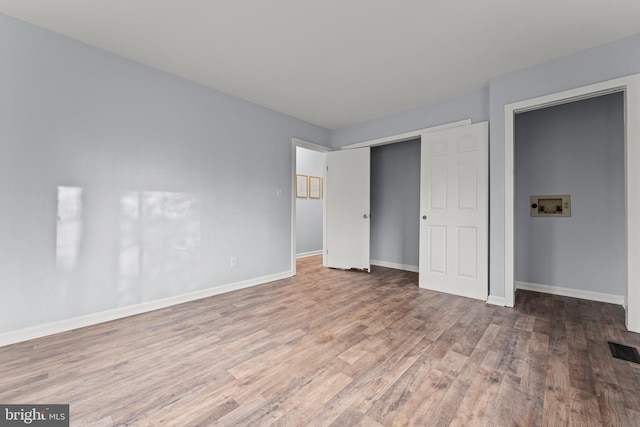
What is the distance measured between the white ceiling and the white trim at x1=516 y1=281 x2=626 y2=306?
2716 mm

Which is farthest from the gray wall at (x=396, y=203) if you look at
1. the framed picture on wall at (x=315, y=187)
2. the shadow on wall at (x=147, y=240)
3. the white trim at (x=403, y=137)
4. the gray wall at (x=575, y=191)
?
the shadow on wall at (x=147, y=240)

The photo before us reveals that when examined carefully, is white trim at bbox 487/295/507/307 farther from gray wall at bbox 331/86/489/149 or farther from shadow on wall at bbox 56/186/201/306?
shadow on wall at bbox 56/186/201/306

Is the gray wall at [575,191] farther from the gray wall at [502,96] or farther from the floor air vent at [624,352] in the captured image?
the floor air vent at [624,352]

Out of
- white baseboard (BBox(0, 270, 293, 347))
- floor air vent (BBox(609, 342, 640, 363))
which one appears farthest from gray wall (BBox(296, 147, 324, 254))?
floor air vent (BBox(609, 342, 640, 363))

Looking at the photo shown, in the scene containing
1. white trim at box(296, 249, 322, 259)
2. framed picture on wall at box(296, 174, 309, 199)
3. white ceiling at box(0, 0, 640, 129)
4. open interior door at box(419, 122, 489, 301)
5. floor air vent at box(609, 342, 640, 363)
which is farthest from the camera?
framed picture on wall at box(296, 174, 309, 199)

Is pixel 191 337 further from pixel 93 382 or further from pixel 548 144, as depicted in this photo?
pixel 548 144

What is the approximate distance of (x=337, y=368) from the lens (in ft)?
5.82

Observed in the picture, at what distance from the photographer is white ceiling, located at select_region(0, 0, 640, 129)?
6.58 feet

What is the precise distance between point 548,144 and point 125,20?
482cm

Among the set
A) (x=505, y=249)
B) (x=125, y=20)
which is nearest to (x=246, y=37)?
(x=125, y=20)

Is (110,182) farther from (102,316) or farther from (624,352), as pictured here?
(624,352)

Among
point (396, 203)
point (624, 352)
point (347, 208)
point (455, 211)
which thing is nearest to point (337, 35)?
point (455, 211)

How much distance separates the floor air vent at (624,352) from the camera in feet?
6.19

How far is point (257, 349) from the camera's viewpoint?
2.03 m
